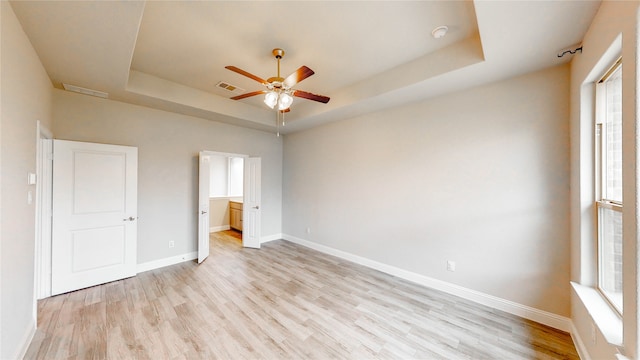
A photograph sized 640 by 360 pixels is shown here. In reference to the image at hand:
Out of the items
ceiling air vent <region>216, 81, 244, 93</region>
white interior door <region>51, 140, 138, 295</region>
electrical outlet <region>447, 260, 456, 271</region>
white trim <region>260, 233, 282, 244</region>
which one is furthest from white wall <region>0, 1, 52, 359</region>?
electrical outlet <region>447, 260, 456, 271</region>

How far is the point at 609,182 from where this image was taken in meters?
1.88

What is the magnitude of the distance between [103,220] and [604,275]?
225 inches

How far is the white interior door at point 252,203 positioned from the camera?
502 cm

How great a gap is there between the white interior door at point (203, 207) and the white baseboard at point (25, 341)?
197 centimetres

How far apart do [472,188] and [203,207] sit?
433cm

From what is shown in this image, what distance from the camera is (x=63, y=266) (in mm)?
3010

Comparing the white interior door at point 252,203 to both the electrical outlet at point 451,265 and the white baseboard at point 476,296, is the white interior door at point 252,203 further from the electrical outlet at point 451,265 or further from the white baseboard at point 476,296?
the electrical outlet at point 451,265

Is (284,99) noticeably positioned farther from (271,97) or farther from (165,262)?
(165,262)

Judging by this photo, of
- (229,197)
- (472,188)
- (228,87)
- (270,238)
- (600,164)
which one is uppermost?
(228,87)

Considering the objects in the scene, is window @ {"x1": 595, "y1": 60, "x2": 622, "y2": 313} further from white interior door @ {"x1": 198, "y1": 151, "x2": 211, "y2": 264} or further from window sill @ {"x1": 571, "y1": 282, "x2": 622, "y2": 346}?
white interior door @ {"x1": 198, "y1": 151, "x2": 211, "y2": 264}

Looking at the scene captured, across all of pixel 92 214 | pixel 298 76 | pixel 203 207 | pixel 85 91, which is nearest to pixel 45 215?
pixel 92 214

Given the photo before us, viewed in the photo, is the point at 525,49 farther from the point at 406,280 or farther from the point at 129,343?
the point at 129,343

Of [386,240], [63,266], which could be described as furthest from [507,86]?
[63,266]

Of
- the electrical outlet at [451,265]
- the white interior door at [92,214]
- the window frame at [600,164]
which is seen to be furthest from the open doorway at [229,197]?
the window frame at [600,164]
